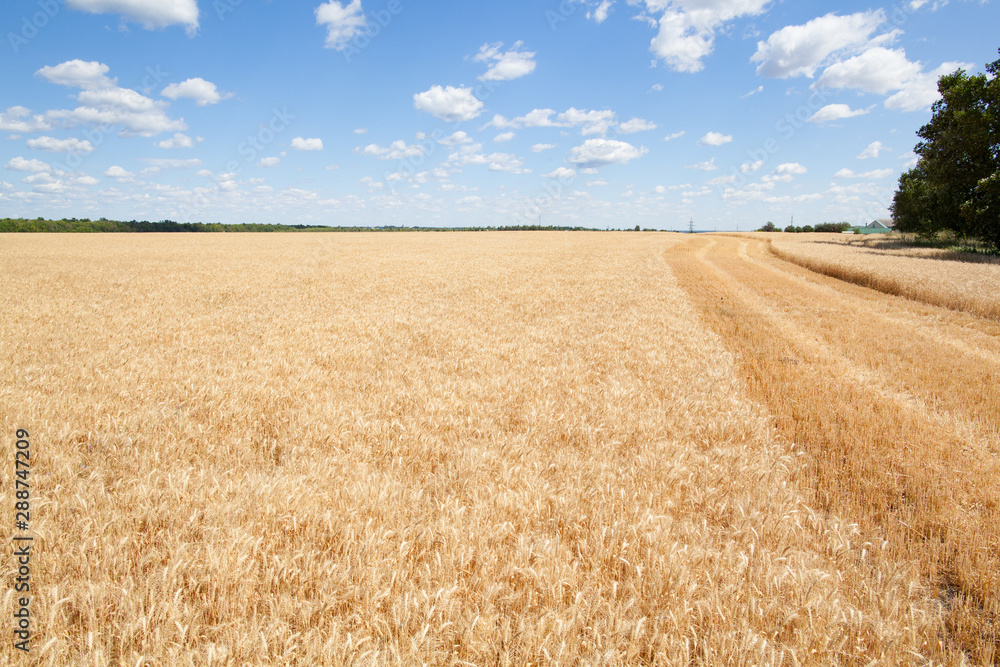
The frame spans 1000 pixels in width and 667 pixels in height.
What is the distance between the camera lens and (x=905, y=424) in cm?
584

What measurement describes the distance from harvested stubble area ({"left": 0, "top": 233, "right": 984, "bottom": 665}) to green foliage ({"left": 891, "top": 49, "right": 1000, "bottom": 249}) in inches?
1331

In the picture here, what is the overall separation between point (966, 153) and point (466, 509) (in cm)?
4843

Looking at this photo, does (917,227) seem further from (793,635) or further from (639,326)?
(793,635)

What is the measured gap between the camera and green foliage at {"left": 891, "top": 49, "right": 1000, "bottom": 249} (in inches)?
1206

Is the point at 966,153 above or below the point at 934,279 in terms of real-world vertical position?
above

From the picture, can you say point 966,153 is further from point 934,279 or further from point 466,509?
point 466,509

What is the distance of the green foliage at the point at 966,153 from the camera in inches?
1206

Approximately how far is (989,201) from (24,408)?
47.9 meters

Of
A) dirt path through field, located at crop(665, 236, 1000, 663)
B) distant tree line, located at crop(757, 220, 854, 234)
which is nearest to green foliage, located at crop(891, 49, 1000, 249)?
dirt path through field, located at crop(665, 236, 1000, 663)

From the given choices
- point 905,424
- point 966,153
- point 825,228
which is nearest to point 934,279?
point 905,424

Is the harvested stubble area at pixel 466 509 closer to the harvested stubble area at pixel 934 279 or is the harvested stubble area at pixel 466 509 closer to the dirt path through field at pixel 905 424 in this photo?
the dirt path through field at pixel 905 424

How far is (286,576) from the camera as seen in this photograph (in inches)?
112

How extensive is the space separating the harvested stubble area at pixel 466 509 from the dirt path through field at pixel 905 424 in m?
0.05

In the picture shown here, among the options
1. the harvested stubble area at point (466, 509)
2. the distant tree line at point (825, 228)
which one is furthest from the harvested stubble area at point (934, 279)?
the distant tree line at point (825, 228)
